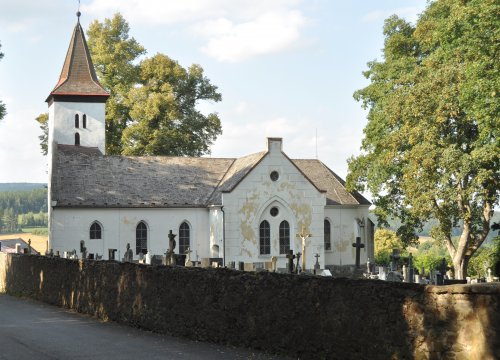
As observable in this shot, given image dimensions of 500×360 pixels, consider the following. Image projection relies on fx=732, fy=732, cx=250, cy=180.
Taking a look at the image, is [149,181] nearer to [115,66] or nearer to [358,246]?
[358,246]

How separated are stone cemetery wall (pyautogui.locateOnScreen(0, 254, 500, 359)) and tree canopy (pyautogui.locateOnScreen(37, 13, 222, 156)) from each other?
119 ft

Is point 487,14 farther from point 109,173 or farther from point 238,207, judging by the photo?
point 109,173

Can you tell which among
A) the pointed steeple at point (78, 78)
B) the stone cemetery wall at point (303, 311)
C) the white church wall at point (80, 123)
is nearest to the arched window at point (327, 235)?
the white church wall at point (80, 123)

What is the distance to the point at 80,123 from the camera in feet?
191

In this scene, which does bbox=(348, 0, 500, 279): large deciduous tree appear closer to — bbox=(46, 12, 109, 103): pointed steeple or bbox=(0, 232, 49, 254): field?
bbox=(46, 12, 109, 103): pointed steeple

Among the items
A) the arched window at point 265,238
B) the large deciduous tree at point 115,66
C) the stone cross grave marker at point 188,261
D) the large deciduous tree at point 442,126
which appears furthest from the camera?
the large deciduous tree at point 115,66

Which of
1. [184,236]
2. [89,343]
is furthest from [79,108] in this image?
[89,343]

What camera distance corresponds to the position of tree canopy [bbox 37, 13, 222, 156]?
59031mm

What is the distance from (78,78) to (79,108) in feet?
8.12

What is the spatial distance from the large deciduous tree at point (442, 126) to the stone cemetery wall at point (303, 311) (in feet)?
56.8

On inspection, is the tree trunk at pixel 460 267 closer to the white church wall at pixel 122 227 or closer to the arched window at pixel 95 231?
the white church wall at pixel 122 227

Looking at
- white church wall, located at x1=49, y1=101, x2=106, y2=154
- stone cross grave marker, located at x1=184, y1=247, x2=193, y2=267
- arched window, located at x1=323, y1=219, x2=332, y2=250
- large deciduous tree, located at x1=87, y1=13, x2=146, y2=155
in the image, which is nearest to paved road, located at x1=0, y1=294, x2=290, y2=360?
stone cross grave marker, located at x1=184, y1=247, x2=193, y2=267

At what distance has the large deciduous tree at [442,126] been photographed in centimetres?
3111

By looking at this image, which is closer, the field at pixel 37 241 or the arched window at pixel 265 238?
the arched window at pixel 265 238
